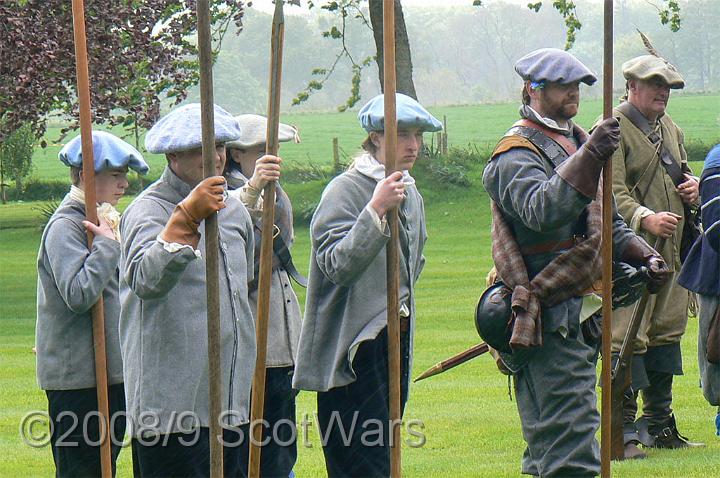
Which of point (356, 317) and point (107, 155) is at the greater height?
point (107, 155)

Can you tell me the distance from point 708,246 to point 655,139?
2.86 ft

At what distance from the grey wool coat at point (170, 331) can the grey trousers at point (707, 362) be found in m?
3.47

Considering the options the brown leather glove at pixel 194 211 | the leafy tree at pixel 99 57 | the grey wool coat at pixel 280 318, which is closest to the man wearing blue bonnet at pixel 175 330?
the brown leather glove at pixel 194 211

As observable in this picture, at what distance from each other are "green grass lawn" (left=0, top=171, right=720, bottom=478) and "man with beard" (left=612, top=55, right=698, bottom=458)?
32cm

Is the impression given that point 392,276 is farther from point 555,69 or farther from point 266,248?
point 555,69

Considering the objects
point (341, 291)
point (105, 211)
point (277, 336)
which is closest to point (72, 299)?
point (105, 211)

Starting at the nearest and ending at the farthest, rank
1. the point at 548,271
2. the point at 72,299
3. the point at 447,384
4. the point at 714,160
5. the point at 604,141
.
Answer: the point at 604,141 < the point at 548,271 < the point at 72,299 < the point at 714,160 < the point at 447,384

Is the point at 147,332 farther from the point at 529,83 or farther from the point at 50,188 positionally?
the point at 50,188

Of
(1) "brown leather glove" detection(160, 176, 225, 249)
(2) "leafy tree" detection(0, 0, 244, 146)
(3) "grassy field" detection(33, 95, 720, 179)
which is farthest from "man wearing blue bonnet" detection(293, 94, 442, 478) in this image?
(3) "grassy field" detection(33, 95, 720, 179)

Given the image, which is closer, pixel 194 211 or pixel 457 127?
pixel 194 211

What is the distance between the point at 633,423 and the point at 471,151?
67.4 ft

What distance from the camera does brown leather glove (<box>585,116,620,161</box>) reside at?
552cm

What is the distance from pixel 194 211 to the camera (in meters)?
4.97

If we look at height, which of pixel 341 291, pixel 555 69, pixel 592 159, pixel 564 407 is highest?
pixel 555 69
